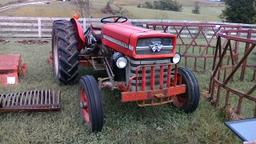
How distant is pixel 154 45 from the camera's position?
4.12 metres

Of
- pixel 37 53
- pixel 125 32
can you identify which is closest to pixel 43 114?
pixel 125 32

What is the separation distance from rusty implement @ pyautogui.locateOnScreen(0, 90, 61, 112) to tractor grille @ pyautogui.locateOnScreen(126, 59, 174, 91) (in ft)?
4.02

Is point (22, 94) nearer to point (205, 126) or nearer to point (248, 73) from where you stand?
point (205, 126)

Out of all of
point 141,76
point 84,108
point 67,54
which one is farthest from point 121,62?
point 67,54

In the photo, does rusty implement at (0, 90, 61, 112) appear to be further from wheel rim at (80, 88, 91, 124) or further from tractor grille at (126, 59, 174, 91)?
tractor grille at (126, 59, 174, 91)

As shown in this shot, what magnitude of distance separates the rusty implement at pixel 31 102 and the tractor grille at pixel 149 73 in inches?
48.2

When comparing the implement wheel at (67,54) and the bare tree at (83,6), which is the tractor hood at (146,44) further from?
the bare tree at (83,6)

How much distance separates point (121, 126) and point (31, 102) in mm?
1373

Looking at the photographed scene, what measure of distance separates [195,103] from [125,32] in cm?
142

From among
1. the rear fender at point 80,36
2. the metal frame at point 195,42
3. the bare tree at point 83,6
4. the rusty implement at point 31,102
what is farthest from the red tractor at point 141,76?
the bare tree at point 83,6

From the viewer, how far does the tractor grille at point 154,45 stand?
409 centimetres

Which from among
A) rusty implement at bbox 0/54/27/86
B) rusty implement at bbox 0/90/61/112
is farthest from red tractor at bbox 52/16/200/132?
rusty implement at bbox 0/54/27/86

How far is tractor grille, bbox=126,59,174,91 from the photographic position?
4.14 meters

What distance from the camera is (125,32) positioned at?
4.37 m
